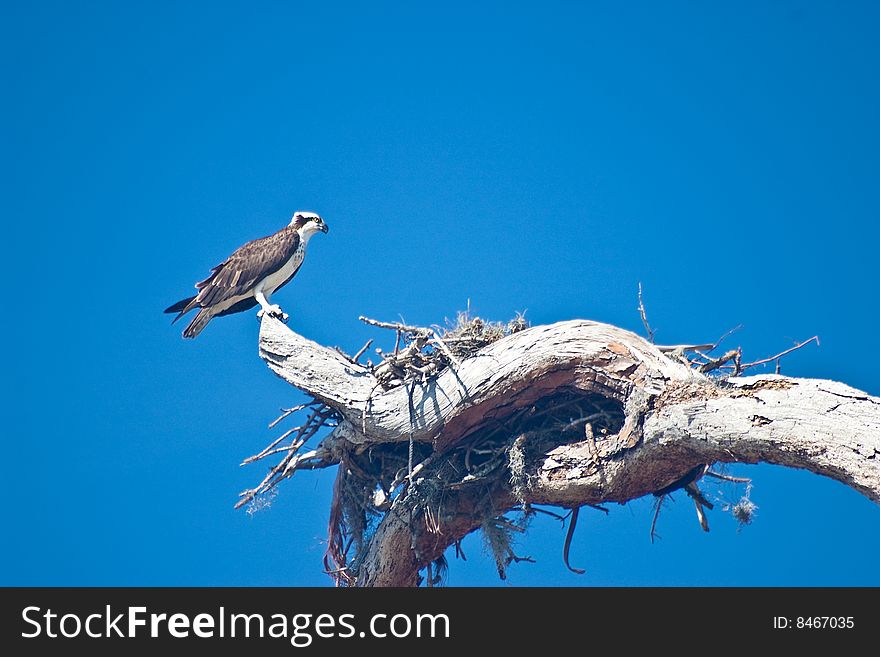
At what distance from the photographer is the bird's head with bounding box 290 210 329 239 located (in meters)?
13.0

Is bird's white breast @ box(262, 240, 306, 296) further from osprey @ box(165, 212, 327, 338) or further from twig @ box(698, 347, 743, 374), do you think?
twig @ box(698, 347, 743, 374)

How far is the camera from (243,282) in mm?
11766

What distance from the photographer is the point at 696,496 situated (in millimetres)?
9094

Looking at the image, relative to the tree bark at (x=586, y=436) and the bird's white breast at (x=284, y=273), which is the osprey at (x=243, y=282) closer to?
the bird's white breast at (x=284, y=273)

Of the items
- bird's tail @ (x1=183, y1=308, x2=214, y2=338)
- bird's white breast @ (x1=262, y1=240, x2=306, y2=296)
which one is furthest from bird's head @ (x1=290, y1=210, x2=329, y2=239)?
bird's tail @ (x1=183, y1=308, x2=214, y2=338)

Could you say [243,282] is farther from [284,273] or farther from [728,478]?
[728,478]

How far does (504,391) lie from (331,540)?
117 inches

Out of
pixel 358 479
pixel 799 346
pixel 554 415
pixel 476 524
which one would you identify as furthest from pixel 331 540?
pixel 799 346

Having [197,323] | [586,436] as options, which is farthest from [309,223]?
[586,436]

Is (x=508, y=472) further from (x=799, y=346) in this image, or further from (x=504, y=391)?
(x=799, y=346)

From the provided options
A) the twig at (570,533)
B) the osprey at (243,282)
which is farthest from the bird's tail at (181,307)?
the twig at (570,533)

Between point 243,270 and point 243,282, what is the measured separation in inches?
6.9

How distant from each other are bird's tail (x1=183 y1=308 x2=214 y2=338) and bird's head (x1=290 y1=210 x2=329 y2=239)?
1777 mm

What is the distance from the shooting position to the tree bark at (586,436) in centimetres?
724
